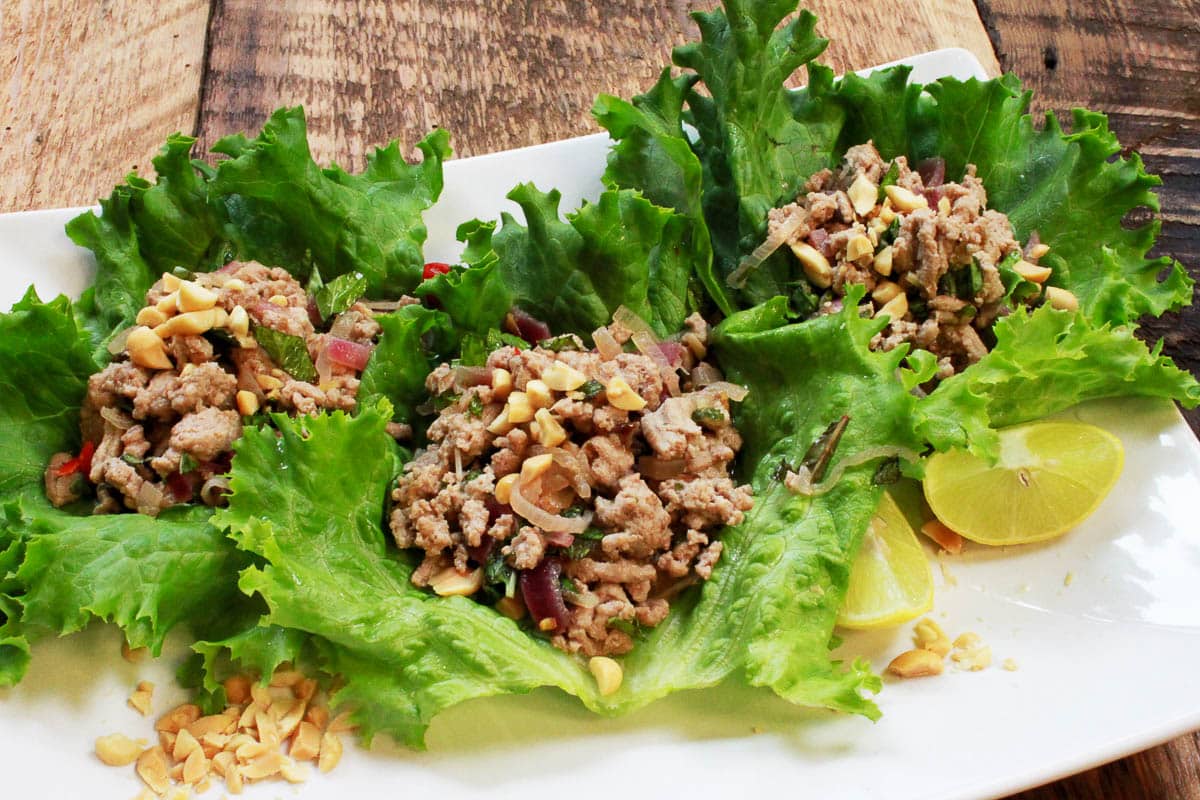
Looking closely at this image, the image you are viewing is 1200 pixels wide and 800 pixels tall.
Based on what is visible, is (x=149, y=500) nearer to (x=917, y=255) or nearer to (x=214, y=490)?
(x=214, y=490)

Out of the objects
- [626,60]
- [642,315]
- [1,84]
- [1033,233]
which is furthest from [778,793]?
[1,84]

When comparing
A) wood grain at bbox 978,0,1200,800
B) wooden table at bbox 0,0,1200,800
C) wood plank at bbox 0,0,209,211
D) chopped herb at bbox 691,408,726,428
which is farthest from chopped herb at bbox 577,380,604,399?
wood plank at bbox 0,0,209,211

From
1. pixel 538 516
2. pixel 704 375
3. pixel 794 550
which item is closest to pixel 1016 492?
pixel 794 550

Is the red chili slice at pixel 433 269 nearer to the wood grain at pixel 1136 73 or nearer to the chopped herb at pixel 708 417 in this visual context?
the chopped herb at pixel 708 417

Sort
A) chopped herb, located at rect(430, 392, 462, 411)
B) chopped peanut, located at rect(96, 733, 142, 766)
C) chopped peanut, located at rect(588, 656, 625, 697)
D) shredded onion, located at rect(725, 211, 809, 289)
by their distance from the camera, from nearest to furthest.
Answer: chopped peanut, located at rect(96, 733, 142, 766) → chopped peanut, located at rect(588, 656, 625, 697) → chopped herb, located at rect(430, 392, 462, 411) → shredded onion, located at rect(725, 211, 809, 289)

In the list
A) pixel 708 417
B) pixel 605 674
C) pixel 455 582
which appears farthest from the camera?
pixel 708 417

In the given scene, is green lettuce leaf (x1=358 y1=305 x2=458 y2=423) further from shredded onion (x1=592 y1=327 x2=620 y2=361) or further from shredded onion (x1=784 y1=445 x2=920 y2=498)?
shredded onion (x1=784 y1=445 x2=920 y2=498)

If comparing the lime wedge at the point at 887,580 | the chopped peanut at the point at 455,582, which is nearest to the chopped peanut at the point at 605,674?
the chopped peanut at the point at 455,582
